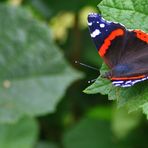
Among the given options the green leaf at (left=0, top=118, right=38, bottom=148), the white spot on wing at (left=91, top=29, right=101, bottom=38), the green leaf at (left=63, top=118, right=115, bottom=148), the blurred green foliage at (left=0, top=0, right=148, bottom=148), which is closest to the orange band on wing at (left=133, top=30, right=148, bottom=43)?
the white spot on wing at (left=91, top=29, right=101, bottom=38)

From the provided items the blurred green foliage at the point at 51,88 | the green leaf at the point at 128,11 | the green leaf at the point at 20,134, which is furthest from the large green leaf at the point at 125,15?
the green leaf at the point at 20,134

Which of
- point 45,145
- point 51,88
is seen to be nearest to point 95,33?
point 51,88

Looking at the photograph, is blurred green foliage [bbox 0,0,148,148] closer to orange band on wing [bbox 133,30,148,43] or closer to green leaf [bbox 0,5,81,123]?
green leaf [bbox 0,5,81,123]

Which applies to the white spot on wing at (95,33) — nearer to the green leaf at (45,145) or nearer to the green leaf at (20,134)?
the green leaf at (20,134)

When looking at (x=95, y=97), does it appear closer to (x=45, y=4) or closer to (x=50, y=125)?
(x=50, y=125)

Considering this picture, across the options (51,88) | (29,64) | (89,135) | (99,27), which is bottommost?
(89,135)

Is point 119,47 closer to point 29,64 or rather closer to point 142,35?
point 142,35
